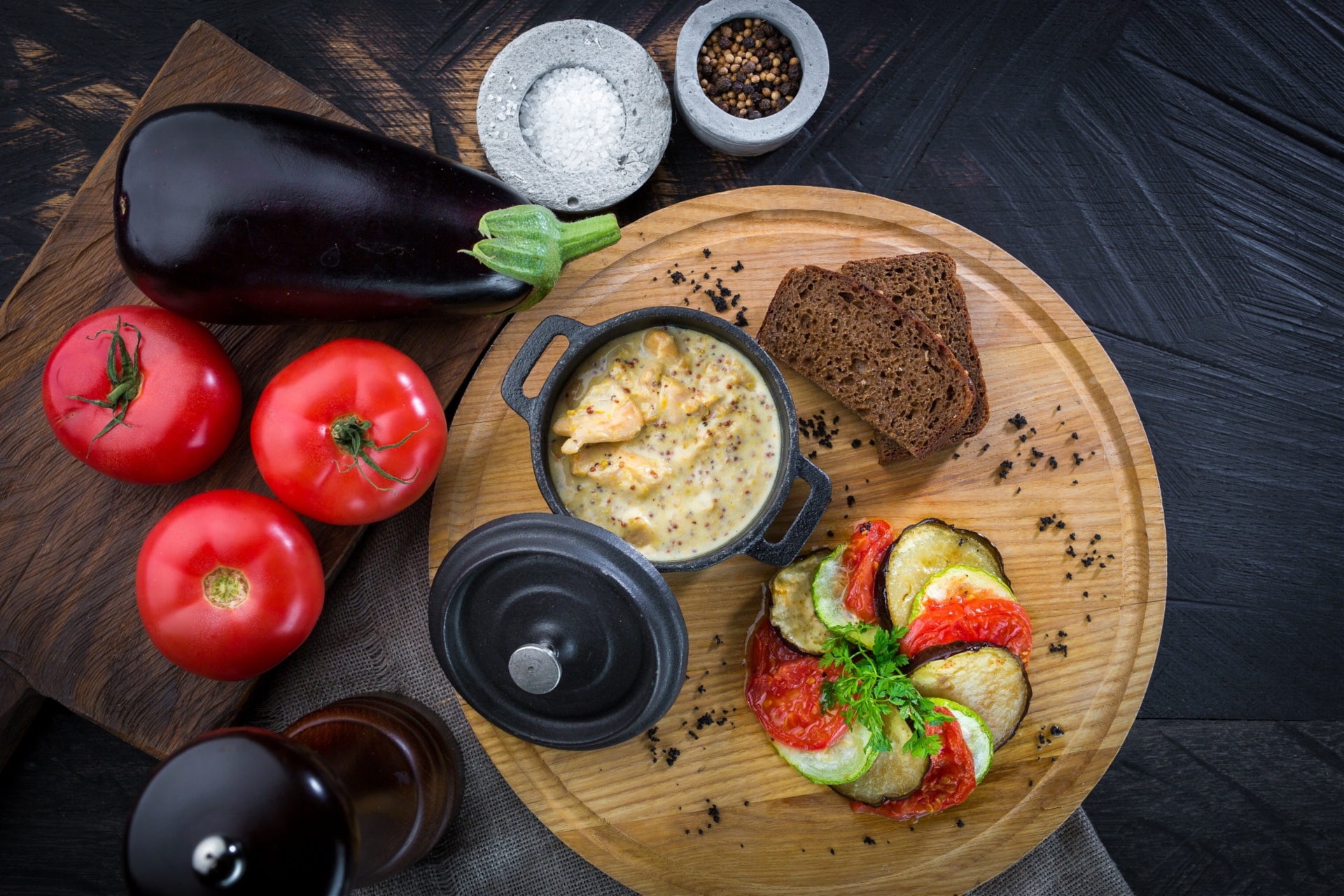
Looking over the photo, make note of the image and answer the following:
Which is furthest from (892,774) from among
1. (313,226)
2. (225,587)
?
(313,226)

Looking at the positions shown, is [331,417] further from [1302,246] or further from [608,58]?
[1302,246]

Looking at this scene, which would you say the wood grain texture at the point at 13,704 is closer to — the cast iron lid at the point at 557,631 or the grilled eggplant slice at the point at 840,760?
the cast iron lid at the point at 557,631

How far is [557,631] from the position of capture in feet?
6.52

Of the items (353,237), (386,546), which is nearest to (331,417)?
(353,237)

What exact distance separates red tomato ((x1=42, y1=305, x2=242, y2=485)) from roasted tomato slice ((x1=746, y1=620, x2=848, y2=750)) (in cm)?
162

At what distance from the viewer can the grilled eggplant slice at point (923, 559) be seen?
2221mm

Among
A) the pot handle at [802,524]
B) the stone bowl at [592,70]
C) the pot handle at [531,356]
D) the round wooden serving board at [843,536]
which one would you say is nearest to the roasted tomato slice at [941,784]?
the round wooden serving board at [843,536]

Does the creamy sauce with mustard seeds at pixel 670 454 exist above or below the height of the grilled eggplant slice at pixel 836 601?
above

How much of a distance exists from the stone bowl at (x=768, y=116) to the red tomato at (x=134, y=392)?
1.54 meters

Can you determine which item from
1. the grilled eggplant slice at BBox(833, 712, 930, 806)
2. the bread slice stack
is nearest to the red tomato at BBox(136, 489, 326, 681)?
the bread slice stack

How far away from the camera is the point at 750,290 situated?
251 cm

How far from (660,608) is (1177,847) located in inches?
84.2

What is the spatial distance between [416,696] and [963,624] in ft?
5.36

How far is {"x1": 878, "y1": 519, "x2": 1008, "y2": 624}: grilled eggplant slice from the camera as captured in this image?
222 centimetres
